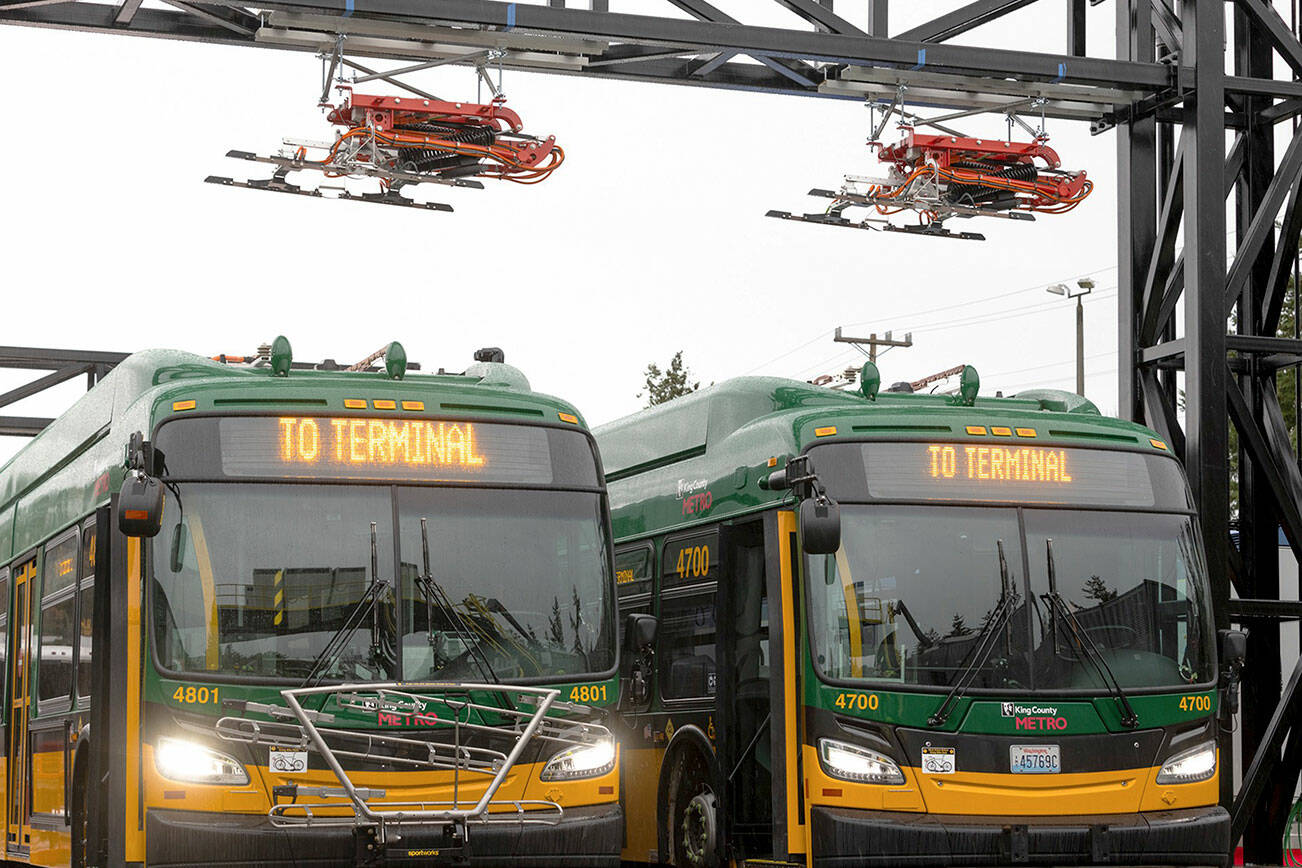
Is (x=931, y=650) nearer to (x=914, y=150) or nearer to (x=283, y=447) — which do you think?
(x=283, y=447)

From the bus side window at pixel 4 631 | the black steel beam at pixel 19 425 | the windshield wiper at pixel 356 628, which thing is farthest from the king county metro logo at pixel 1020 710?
the black steel beam at pixel 19 425

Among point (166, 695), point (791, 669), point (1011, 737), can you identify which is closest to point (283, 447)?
point (166, 695)

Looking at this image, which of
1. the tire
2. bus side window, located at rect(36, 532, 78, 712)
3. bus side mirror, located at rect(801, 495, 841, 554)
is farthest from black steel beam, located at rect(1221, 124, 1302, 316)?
bus side window, located at rect(36, 532, 78, 712)

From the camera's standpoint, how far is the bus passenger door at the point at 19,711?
1303cm

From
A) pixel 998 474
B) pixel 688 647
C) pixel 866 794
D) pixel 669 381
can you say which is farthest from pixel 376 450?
pixel 669 381

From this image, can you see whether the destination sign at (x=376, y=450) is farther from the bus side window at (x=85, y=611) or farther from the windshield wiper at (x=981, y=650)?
the windshield wiper at (x=981, y=650)

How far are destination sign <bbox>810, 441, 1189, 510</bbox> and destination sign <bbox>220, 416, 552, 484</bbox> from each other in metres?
1.66

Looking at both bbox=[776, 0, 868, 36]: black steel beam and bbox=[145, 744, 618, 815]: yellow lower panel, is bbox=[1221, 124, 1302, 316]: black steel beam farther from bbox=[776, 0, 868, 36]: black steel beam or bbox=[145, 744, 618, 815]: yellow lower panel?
bbox=[145, 744, 618, 815]: yellow lower panel

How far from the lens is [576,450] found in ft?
34.5

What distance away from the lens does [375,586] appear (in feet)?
31.7

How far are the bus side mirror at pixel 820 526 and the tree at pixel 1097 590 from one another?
1.48 m

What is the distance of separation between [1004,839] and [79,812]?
514cm

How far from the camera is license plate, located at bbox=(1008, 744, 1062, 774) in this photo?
34.0 ft

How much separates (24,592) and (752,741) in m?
5.38
